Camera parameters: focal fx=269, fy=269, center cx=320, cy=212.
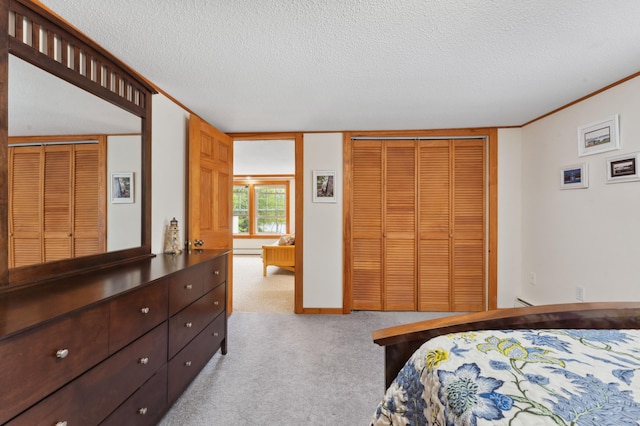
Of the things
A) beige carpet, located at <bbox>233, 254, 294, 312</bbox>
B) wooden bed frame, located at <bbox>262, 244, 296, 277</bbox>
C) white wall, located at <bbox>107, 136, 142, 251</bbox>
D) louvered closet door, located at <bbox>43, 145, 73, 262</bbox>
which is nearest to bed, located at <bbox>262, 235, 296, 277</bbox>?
wooden bed frame, located at <bbox>262, 244, 296, 277</bbox>

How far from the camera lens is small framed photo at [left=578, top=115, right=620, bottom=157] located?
2170 mm

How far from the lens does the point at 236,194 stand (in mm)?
8047

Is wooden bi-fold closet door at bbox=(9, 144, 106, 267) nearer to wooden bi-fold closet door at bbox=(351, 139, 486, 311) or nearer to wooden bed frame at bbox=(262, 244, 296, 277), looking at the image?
wooden bi-fold closet door at bbox=(351, 139, 486, 311)

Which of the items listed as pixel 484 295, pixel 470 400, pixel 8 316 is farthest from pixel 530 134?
pixel 8 316

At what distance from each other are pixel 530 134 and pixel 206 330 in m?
3.94

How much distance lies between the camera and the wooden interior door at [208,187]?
2.58 meters

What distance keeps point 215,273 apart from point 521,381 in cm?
207

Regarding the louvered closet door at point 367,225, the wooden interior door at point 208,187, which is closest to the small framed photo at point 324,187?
the louvered closet door at point 367,225

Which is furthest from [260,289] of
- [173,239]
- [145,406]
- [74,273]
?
[74,273]

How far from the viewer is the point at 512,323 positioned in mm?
1118

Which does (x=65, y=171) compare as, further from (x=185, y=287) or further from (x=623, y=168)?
(x=623, y=168)

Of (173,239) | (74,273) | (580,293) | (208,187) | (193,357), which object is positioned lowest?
(193,357)

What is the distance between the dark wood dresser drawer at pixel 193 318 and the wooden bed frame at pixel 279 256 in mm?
2921

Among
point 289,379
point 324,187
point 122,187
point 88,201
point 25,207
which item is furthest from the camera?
point 324,187
